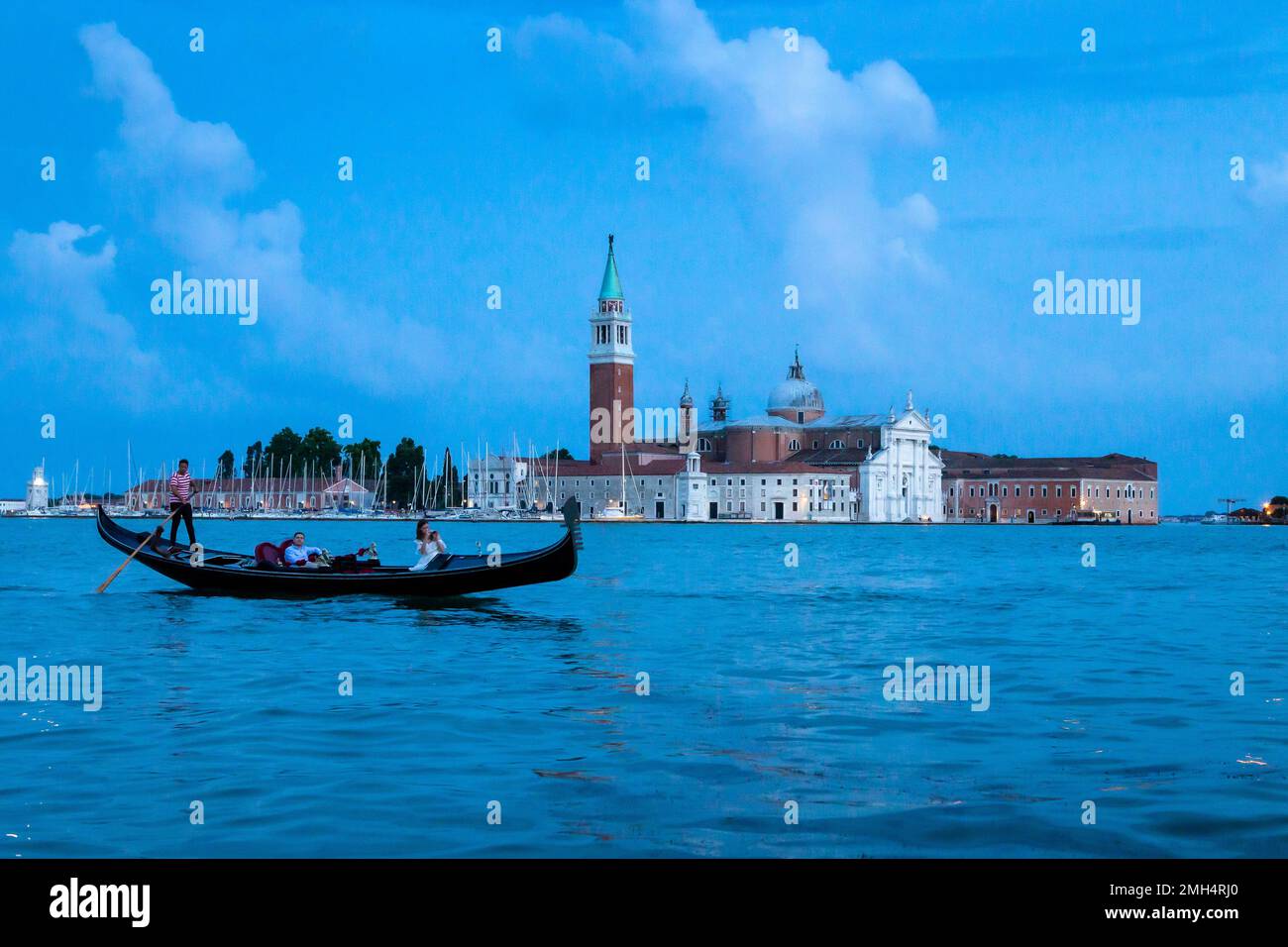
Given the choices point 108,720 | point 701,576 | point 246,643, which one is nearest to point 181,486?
point 246,643

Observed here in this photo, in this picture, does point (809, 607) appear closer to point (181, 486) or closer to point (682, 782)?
point (181, 486)

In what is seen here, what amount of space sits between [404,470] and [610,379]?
52.6 feet

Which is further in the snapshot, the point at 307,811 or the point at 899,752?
the point at 899,752

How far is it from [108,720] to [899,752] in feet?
15.6

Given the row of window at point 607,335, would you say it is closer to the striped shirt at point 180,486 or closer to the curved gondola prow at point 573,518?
the striped shirt at point 180,486

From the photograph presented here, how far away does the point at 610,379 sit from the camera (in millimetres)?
96062

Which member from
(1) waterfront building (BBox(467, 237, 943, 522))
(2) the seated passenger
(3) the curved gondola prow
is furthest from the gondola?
(1) waterfront building (BBox(467, 237, 943, 522))

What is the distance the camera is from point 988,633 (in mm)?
15414

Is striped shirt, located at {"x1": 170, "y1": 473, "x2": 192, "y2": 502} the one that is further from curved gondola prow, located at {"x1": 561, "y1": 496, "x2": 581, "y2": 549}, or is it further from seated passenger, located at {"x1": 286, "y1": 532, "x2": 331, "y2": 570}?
curved gondola prow, located at {"x1": 561, "y1": 496, "x2": 581, "y2": 549}

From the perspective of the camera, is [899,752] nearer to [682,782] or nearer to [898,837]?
[682,782]

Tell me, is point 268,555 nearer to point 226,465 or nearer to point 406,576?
point 406,576
